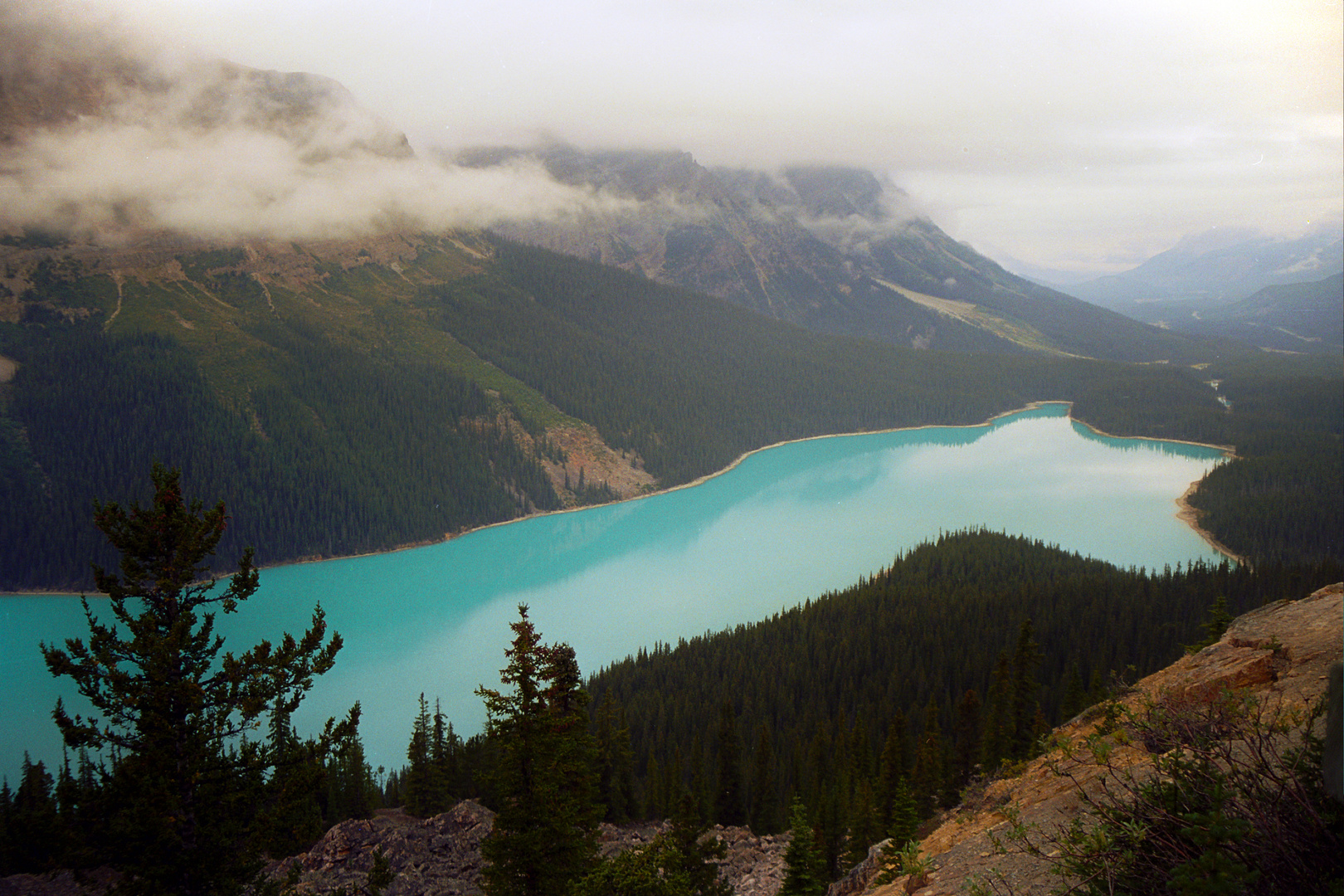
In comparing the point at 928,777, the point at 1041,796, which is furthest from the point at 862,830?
the point at 1041,796

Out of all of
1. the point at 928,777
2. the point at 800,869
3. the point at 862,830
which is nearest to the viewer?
the point at 800,869

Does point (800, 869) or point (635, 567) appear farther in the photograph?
point (635, 567)

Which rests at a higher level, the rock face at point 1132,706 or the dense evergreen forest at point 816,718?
the rock face at point 1132,706

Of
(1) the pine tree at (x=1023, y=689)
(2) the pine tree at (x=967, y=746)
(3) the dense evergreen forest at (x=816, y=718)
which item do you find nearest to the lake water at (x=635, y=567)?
(3) the dense evergreen forest at (x=816, y=718)

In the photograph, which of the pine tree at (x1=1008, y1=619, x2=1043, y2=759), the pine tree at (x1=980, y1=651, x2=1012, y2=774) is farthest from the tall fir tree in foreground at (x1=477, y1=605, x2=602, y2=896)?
the pine tree at (x1=1008, y1=619, x2=1043, y2=759)

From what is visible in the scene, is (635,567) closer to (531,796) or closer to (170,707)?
(531,796)

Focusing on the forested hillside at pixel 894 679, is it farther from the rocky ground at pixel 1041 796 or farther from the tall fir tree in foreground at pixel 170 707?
the tall fir tree in foreground at pixel 170 707
